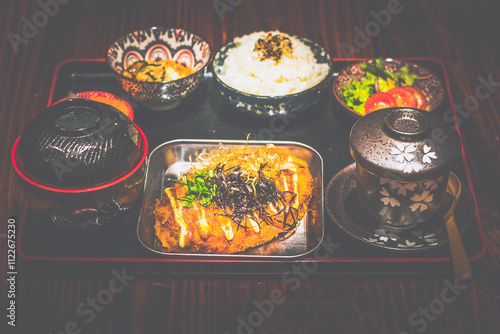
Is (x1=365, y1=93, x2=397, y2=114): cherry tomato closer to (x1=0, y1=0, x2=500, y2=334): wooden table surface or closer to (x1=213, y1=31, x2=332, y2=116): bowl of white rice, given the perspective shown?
(x1=213, y1=31, x2=332, y2=116): bowl of white rice

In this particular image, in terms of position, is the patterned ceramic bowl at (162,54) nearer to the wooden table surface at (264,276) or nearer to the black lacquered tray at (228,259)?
the black lacquered tray at (228,259)

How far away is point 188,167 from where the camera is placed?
241 centimetres

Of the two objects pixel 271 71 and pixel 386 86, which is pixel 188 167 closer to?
pixel 271 71

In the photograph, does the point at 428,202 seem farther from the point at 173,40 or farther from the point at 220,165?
the point at 173,40

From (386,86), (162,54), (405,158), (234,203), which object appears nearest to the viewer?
(405,158)

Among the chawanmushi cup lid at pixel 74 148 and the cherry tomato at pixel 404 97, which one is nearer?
the chawanmushi cup lid at pixel 74 148

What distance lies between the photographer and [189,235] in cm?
206

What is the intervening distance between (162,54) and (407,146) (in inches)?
62.4

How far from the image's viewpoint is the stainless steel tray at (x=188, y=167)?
205 centimetres

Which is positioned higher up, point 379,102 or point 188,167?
point 379,102

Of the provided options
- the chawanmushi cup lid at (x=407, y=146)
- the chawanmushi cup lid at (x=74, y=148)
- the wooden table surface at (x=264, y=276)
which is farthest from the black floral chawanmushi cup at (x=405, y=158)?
the chawanmushi cup lid at (x=74, y=148)

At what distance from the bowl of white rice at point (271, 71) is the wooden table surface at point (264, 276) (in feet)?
1.44

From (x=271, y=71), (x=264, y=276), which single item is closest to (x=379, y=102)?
(x=271, y=71)

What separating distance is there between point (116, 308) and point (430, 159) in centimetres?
135
